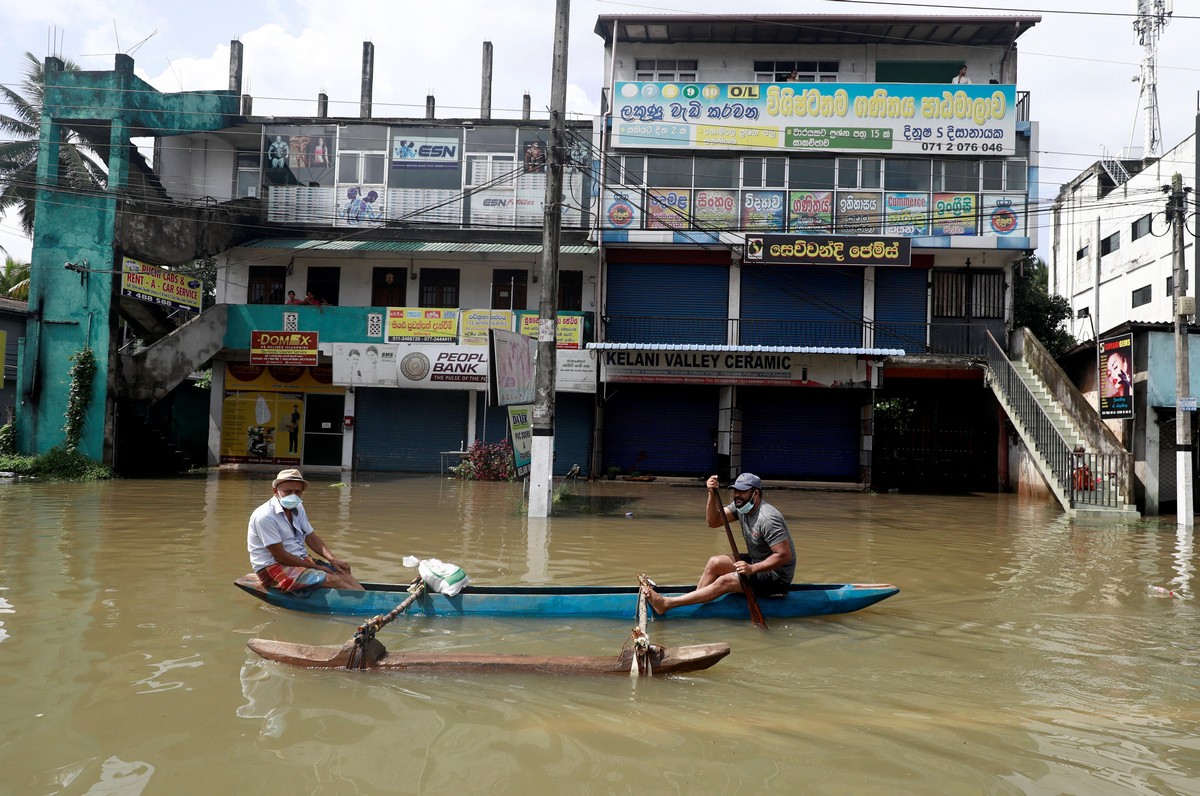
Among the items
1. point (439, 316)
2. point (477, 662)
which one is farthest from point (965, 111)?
point (477, 662)

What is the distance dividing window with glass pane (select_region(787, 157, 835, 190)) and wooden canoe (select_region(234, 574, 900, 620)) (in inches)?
692

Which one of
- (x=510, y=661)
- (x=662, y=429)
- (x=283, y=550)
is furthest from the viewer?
(x=662, y=429)

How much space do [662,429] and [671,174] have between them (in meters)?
7.24

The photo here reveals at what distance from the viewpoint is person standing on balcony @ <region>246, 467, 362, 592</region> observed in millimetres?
7621

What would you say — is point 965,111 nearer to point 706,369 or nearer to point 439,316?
point 706,369

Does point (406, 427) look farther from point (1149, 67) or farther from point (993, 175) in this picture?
point (1149, 67)

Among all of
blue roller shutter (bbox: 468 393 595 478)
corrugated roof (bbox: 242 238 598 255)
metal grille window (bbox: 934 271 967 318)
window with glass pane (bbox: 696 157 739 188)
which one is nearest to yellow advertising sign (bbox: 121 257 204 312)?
corrugated roof (bbox: 242 238 598 255)

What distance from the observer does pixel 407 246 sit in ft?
79.6

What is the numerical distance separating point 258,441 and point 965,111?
22226mm

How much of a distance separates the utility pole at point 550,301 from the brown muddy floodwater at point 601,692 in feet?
11.9

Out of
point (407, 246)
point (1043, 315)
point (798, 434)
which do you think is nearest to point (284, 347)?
point (407, 246)

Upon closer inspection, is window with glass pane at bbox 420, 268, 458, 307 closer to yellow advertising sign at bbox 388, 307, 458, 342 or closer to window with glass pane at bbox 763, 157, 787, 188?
yellow advertising sign at bbox 388, 307, 458, 342

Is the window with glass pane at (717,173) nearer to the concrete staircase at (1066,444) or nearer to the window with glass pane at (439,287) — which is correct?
the window with glass pane at (439,287)

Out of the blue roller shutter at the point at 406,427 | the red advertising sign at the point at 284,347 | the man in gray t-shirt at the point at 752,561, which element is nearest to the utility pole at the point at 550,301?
the man in gray t-shirt at the point at 752,561
